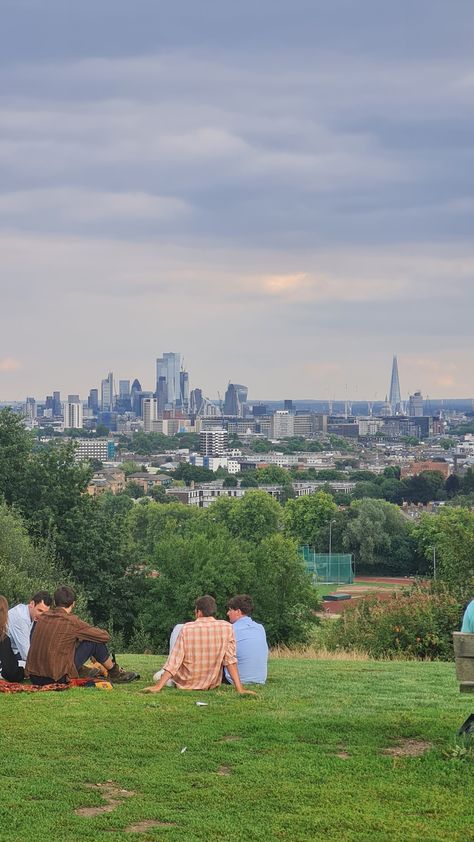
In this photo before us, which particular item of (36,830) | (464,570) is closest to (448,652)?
(36,830)

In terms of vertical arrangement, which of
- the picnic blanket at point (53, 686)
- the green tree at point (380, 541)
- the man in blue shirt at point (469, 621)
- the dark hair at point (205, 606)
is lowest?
the green tree at point (380, 541)

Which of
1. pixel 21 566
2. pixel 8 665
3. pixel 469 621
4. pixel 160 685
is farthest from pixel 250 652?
pixel 21 566

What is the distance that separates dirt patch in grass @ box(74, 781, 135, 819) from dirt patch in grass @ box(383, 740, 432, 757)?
1689 millimetres

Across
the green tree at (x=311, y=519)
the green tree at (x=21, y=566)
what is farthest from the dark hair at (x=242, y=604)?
the green tree at (x=311, y=519)

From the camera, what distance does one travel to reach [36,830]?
5422 millimetres

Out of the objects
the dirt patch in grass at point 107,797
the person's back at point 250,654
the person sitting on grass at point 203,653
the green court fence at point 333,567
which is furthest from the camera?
the green court fence at point 333,567

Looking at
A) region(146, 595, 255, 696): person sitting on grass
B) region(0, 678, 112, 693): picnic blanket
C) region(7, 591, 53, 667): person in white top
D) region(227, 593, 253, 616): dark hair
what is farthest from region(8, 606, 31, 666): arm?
region(227, 593, 253, 616): dark hair

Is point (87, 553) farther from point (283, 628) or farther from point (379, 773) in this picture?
point (379, 773)

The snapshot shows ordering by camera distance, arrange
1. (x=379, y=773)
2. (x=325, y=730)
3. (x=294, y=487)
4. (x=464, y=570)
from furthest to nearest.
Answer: (x=294, y=487)
(x=464, y=570)
(x=325, y=730)
(x=379, y=773)

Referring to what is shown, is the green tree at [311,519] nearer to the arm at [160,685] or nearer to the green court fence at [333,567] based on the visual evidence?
the green court fence at [333,567]

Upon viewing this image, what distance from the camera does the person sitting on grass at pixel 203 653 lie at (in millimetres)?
9219

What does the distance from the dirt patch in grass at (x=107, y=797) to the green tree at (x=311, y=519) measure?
299 feet

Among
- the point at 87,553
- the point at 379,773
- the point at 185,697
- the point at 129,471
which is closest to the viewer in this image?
the point at 379,773

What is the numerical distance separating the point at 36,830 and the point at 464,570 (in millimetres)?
23240
